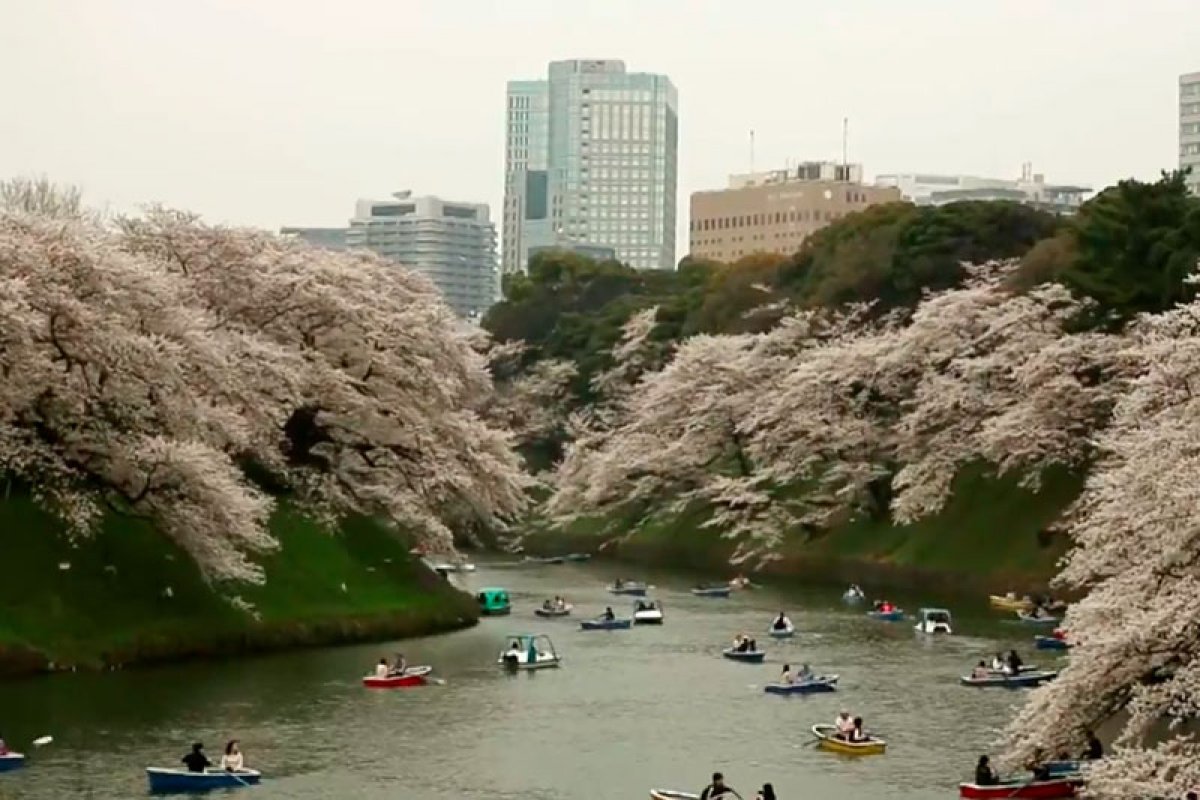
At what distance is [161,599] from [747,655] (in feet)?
54.2

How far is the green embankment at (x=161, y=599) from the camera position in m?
50.1

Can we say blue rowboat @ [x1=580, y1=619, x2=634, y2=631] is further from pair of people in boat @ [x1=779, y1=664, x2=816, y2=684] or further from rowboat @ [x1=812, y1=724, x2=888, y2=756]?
rowboat @ [x1=812, y1=724, x2=888, y2=756]

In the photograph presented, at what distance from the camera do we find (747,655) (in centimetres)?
5734

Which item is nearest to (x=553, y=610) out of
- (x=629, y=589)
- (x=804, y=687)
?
(x=629, y=589)

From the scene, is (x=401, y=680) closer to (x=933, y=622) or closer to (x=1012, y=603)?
(x=933, y=622)

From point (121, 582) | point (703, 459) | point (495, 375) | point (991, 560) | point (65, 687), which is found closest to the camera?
point (65, 687)

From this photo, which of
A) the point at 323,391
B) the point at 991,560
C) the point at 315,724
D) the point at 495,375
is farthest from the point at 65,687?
the point at 495,375

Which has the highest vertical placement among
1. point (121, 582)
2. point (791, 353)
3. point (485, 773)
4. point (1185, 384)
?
point (791, 353)

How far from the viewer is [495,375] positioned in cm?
13462

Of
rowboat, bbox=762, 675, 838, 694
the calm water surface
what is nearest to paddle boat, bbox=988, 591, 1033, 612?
the calm water surface

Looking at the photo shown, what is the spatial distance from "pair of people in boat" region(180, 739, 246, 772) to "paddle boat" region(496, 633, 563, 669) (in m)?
17.2

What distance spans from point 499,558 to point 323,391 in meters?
41.1

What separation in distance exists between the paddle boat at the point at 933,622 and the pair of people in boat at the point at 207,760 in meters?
30.8

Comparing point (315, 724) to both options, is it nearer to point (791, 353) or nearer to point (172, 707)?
point (172, 707)
